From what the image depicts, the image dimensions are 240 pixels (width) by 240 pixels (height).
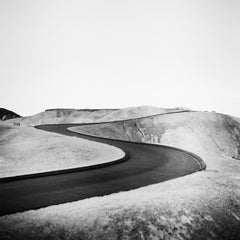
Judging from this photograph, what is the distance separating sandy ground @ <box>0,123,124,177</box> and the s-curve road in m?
2.95

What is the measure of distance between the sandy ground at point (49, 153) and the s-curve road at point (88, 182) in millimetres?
2955

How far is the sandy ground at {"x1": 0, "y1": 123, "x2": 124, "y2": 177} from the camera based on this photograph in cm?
2044

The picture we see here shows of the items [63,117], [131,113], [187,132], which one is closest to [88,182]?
[187,132]

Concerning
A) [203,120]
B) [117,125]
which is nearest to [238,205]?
[117,125]

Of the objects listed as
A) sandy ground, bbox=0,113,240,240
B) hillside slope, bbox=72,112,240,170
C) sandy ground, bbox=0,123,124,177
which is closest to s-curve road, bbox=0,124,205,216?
sandy ground, bbox=0,113,240,240

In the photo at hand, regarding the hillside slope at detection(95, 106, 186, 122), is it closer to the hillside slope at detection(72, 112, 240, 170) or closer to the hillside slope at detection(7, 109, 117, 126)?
the hillside slope at detection(7, 109, 117, 126)

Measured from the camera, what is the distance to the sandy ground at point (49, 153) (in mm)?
20438

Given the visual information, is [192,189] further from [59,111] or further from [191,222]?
[59,111]

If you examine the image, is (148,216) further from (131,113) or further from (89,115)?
(89,115)

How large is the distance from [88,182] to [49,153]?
10087mm

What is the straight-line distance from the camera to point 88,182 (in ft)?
45.8

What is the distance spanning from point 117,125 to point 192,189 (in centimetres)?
5121

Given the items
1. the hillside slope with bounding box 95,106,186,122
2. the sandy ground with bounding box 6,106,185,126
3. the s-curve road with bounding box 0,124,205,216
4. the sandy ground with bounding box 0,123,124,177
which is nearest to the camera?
the s-curve road with bounding box 0,124,205,216

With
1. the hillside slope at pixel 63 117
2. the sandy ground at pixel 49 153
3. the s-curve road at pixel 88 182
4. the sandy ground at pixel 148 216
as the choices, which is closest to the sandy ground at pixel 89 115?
the hillside slope at pixel 63 117
